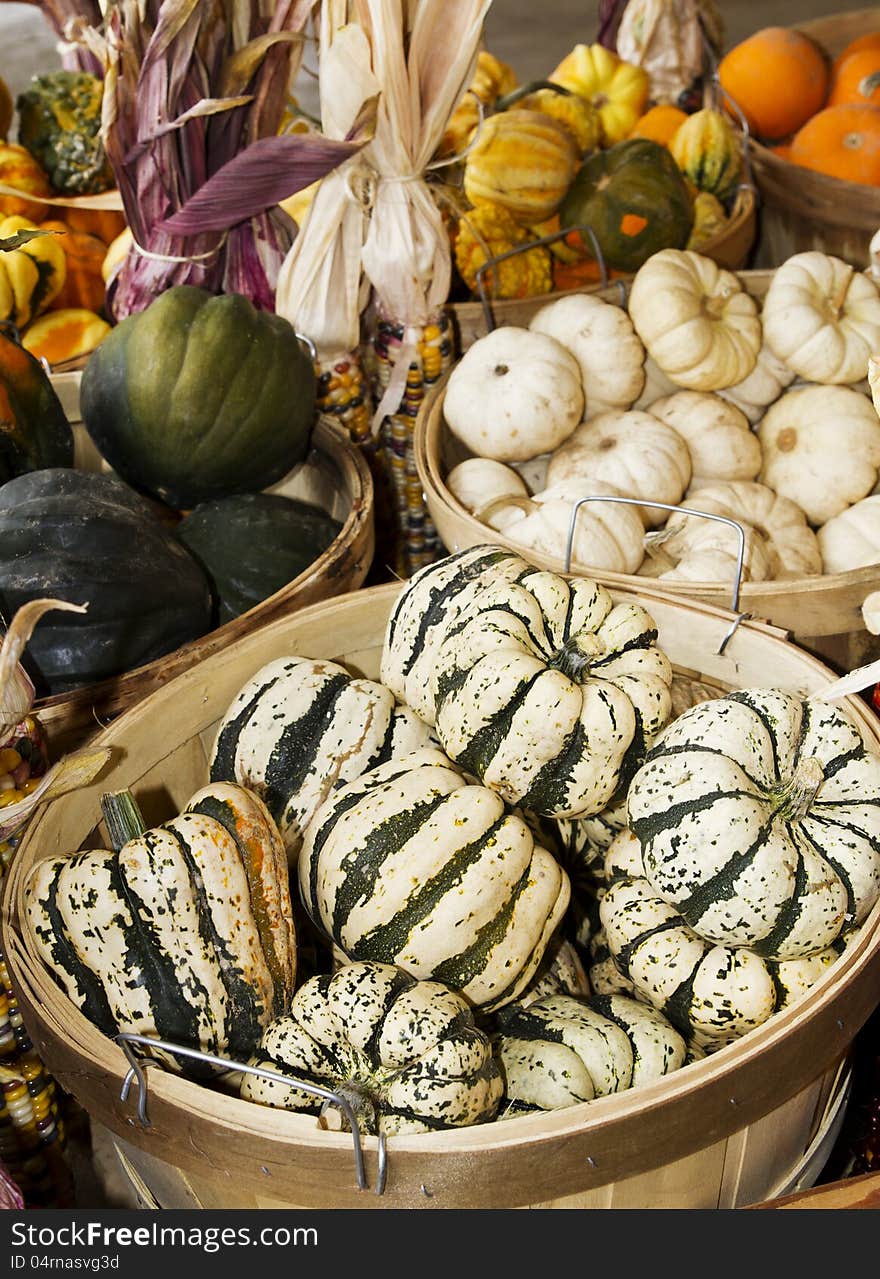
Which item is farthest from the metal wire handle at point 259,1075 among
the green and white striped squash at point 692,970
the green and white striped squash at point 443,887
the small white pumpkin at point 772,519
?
the small white pumpkin at point 772,519

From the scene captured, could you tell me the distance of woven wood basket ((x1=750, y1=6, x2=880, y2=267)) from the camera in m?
2.67

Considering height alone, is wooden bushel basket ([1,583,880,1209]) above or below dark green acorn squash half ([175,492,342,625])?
below

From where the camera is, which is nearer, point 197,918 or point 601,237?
point 197,918

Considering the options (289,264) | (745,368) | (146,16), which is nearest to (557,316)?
(745,368)

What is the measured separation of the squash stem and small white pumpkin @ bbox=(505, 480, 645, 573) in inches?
30.9

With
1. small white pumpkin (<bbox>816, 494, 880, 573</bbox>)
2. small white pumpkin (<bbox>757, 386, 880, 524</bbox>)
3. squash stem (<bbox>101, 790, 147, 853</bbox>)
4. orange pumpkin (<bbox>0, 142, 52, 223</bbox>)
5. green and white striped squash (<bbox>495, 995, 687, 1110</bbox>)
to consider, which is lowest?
green and white striped squash (<bbox>495, 995, 687, 1110</bbox>)

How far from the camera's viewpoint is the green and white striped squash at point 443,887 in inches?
48.9

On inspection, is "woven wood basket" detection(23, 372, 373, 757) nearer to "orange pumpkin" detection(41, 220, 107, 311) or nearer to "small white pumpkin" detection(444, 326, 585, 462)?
"small white pumpkin" detection(444, 326, 585, 462)

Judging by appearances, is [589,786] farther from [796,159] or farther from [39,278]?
[796,159]

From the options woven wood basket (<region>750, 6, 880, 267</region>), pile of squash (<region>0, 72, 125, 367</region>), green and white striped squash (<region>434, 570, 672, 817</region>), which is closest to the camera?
green and white striped squash (<region>434, 570, 672, 817</region>)

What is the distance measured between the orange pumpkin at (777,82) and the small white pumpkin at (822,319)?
122cm

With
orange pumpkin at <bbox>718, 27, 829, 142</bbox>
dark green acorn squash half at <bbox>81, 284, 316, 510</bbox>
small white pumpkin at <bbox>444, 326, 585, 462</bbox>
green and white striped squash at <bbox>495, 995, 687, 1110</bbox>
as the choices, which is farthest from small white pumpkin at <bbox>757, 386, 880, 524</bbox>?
orange pumpkin at <bbox>718, 27, 829, 142</bbox>

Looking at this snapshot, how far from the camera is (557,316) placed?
2.28 m

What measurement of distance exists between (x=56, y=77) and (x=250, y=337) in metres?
1.58
